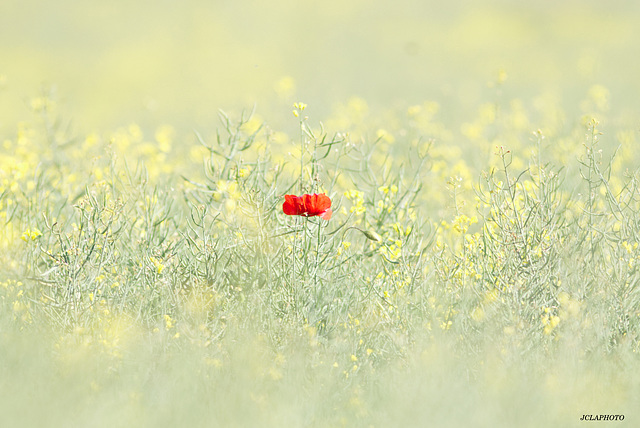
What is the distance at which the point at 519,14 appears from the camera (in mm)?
21906

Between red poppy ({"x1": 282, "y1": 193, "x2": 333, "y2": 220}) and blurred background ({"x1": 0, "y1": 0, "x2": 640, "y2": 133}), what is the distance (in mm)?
8113

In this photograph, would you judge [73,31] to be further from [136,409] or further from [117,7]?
[136,409]

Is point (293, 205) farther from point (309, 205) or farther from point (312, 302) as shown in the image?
point (312, 302)

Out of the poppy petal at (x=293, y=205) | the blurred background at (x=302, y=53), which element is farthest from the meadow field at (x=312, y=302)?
the blurred background at (x=302, y=53)

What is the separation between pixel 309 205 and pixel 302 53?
1591cm

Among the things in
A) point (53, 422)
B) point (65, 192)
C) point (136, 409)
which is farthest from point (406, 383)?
point (65, 192)

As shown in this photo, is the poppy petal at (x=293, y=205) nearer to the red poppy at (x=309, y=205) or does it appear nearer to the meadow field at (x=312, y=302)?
the red poppy at (x=309, y=205)

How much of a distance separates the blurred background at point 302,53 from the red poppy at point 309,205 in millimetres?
8113

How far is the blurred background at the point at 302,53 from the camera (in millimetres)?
13922

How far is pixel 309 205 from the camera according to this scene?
3.04 metres

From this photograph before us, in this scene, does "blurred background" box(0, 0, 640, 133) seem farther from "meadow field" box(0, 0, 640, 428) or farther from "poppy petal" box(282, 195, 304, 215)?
"poppy petal" box(282, 195, 304, 215)

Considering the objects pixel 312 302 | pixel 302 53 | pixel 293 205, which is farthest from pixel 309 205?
pixel 302 53

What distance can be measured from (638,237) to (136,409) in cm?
227

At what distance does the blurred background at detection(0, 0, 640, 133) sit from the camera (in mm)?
A: 13922
